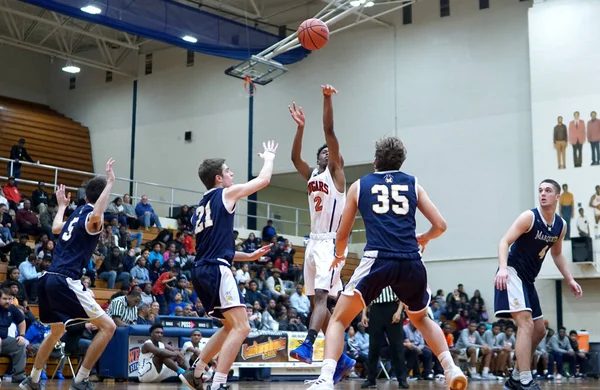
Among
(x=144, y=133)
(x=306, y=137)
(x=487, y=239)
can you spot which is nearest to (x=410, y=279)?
(x=487, y=239)

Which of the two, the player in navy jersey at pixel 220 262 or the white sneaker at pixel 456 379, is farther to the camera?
the player in navy jersey at pixel 220 262

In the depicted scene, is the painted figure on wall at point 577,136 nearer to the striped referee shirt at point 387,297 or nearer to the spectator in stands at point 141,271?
the striped referee shirt at point 387,297

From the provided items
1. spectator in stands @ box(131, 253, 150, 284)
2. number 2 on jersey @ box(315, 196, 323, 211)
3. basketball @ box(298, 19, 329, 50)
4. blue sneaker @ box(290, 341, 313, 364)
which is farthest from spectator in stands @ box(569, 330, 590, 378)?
blue sneaker @ box(290, 341, 313, 364)

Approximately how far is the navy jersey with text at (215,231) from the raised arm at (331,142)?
1.26 metres

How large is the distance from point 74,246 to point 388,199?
3.35 m

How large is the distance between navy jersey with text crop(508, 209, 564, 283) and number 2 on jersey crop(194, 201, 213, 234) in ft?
9.89

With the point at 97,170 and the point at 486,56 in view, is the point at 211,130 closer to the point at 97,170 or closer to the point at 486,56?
the point at 97,170

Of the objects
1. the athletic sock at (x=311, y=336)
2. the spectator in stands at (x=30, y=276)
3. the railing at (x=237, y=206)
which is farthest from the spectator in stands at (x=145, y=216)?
the athletic sock at (x=311, y=336)

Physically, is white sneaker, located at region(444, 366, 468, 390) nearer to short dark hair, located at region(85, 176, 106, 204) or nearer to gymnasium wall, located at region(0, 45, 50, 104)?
short dark hair, located at region(85, 176, 106, 204)

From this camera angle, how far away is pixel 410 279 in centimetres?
596

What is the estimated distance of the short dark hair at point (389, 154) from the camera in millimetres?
6223

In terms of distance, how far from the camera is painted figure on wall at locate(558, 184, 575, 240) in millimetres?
21266

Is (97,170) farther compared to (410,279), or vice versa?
(97,170)

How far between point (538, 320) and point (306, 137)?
19071 millimetres
